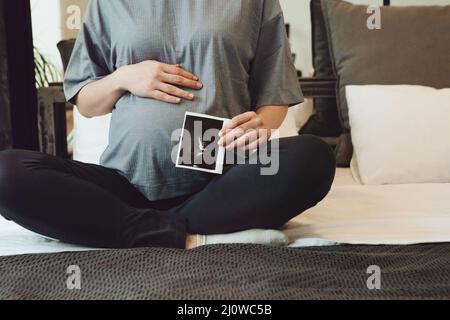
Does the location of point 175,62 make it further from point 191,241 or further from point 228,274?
point 228,274

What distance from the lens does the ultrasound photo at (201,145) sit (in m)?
1.15

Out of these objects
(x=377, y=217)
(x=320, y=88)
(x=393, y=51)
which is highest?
(x=393, y=51)

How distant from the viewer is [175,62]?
1.28 metres

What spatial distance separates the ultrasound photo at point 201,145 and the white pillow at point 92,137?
2.02ft

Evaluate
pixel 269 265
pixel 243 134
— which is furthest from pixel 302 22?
pixel 269 265

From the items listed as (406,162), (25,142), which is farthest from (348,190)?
(25,142)

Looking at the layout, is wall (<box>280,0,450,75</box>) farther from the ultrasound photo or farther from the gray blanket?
the gray blanket

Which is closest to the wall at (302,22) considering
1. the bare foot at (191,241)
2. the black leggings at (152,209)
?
the black leggings at (152,209)

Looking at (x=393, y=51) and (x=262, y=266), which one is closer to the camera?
(x=262, y=266)

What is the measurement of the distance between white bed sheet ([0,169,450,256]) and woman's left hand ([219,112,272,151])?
0.20 m

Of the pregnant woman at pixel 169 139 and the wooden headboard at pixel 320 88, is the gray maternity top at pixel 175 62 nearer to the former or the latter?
the pregnant woman at pixel 169 139

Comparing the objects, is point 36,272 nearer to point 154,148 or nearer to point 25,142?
point 154,148

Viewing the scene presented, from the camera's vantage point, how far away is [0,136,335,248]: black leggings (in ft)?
3.53

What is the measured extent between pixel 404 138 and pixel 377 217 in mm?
379
